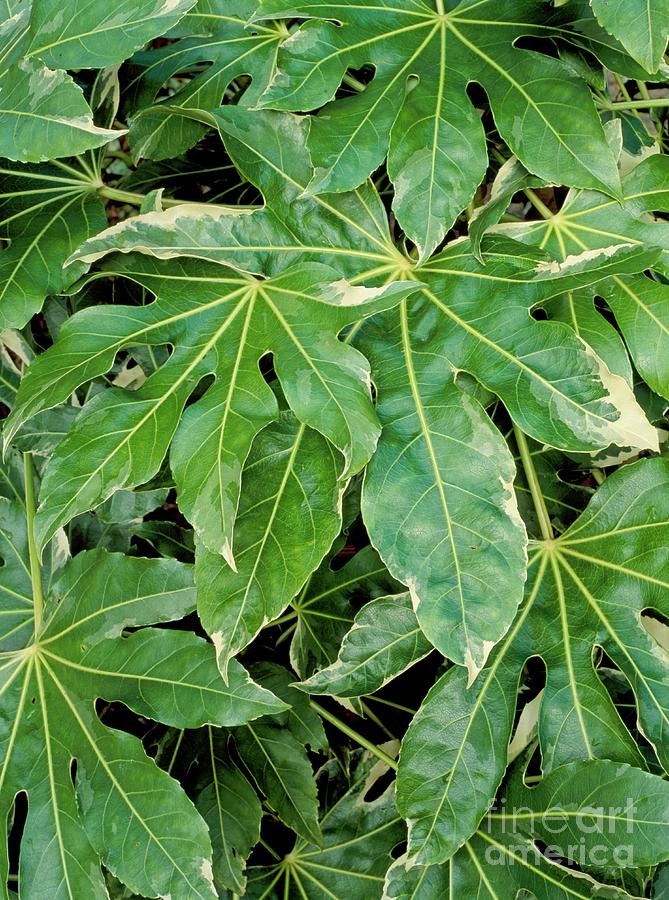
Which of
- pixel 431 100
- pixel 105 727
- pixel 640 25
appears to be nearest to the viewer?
pixel 640 25

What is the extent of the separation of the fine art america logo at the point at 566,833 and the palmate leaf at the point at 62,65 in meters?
0.94

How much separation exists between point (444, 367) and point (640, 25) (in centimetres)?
40

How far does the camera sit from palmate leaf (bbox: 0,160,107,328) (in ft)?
3.60

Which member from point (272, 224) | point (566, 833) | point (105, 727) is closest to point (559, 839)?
point (566, 833)

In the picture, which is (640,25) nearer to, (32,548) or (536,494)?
(536,494)

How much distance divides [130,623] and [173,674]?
9 cm

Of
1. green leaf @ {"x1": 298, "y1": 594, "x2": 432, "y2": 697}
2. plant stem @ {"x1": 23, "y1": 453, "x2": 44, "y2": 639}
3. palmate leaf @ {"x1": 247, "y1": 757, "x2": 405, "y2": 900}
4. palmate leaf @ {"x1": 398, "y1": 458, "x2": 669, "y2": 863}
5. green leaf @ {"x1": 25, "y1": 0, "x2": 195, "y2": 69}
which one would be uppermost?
green leaf @ {"x1": 25, "y1": 0, "x2": 195, "y2": 69}

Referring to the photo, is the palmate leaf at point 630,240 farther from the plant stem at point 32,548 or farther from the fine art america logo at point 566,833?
the plant stem at point 32,548

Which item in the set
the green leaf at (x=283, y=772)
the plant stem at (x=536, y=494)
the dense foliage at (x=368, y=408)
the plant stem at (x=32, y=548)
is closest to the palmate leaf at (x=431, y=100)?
the dense foliage at (x=368, y=408)

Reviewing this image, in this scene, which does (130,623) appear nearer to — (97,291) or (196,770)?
(196,770)

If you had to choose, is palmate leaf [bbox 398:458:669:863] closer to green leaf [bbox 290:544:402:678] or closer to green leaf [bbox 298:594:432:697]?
green leaf [bbox 298:594:432:697]

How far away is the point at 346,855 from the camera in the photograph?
1.25 m

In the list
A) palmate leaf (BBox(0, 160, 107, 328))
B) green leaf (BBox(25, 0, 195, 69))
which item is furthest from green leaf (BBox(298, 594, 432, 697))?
green leaf (BBox(25, 0, 195, 69))

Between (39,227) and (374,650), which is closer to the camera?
(374,650)
